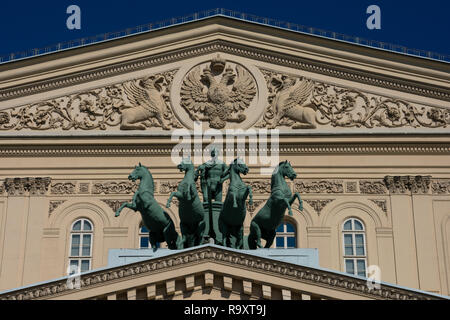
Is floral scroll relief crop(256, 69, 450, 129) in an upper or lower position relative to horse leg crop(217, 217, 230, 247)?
upper

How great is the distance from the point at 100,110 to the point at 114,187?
8.18 feet

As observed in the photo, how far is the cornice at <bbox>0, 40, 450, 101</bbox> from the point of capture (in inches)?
1372

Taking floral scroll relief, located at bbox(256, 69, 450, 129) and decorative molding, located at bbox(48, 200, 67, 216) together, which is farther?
floral scroll relief, located at bbox(256, 69, 450, 129)

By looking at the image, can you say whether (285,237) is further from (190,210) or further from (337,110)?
(190,210)

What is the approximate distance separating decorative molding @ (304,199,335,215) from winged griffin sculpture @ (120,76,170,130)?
459cm

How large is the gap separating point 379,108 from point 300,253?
34.1 feet

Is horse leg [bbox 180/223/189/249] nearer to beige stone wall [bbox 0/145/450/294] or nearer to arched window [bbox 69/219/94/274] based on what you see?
beige stone wall [bbox 0/145/450/294]

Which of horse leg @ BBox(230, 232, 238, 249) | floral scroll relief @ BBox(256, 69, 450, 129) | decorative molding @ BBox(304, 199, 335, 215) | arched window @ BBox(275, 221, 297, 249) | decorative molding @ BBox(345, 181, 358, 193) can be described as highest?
floral scroll relief @ BBox(256, 69, 450, 129)

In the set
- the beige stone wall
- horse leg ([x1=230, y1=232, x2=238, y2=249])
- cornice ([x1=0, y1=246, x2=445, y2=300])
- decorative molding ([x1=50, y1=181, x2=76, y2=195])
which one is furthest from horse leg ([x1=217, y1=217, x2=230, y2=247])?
decorative molding ([x1=50, y1=181, x2=76, y2=195])

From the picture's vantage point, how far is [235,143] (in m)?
33.9

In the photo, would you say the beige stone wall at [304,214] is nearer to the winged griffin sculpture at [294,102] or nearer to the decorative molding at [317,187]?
the decorative molding at [317,187]

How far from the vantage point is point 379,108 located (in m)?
34.5

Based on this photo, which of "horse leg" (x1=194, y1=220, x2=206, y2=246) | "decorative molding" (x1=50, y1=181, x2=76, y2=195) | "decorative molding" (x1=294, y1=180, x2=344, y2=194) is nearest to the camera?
"horse leg" (x1=194, y1=220, x2=206, y2=246)
